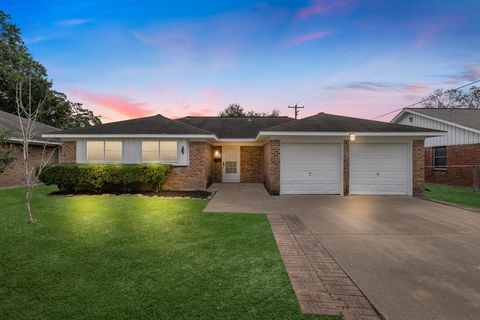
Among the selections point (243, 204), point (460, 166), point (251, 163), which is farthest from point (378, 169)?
point (251, 163)

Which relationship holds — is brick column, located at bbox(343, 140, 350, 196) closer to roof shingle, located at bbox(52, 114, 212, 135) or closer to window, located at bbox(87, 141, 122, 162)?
roof shingle, located at bbox(52, 114, 212, 135)

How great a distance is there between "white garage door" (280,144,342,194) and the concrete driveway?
5.89 feet

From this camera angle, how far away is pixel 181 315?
2.58m

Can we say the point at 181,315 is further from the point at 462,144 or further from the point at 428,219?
the point at 462,144

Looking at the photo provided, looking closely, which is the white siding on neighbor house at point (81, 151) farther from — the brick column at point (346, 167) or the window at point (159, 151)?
the brick column at point (346, 167)

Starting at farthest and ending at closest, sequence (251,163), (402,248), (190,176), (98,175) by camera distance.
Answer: (251,163), (190,176), (98,175), (402,248)

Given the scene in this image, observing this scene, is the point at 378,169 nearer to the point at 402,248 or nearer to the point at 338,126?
the point at 338,126

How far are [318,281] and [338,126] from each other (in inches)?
362

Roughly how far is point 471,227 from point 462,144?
11.5 metres

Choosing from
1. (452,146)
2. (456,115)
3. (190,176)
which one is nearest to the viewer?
(190,176)

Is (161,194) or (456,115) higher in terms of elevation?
(456,115)

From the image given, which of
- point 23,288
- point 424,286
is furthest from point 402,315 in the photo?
point 23,288

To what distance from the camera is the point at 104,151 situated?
Result: 1238 centimetres

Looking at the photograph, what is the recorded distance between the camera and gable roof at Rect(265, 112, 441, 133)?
1083 centimetres
